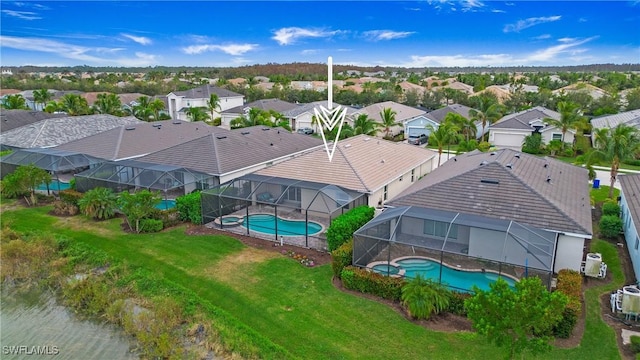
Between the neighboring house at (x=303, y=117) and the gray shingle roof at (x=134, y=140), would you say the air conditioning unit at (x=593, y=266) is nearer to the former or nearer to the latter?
the gray shingle roof at (x=134, y=140)

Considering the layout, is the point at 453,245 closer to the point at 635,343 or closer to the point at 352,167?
the point at 635,343

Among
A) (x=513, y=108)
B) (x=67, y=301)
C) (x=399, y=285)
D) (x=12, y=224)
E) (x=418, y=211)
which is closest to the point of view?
(x=399, y=285)

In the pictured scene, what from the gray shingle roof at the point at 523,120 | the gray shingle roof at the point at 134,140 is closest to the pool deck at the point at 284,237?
the gray shingle roof at the point at 134,140

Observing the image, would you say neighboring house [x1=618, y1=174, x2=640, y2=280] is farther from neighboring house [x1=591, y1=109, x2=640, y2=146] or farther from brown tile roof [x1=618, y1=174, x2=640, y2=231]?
neighboring house [x1=591, y1=109, x2=640, y2=146]

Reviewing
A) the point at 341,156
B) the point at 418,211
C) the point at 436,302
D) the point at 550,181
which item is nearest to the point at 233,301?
the point at 436,302

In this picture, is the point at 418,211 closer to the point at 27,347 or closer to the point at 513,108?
the point at 27,347

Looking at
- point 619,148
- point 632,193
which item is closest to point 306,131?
point 619,148
